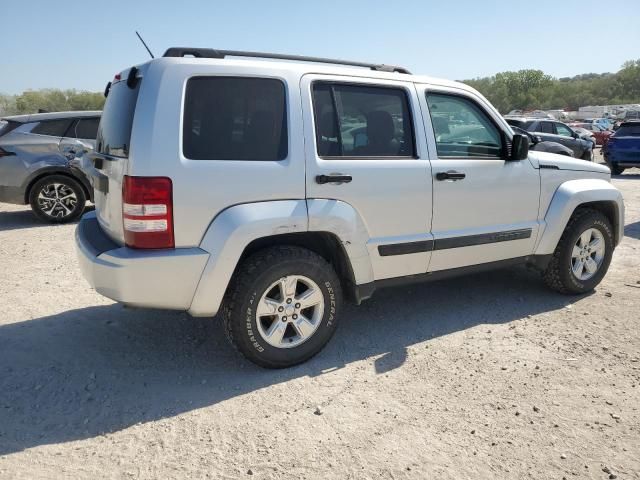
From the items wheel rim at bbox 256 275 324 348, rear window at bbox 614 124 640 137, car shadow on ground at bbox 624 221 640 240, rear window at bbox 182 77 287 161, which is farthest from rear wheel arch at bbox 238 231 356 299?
rear window at bbox 614 124 640 137

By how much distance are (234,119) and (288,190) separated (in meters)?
0.53

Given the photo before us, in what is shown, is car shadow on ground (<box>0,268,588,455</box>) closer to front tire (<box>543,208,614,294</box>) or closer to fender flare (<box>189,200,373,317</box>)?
front tire (<box>543,208,614,294</box>)

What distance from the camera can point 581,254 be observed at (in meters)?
4.79

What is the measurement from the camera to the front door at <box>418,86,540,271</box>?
3836 millimetres

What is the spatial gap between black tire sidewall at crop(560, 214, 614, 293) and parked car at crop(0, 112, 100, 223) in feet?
21.5

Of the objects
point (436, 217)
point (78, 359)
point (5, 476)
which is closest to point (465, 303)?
point (436, 217)

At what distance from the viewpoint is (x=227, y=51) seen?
3365 mm

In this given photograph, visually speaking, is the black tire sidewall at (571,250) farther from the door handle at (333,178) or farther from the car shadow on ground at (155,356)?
the door handle at (333,178)

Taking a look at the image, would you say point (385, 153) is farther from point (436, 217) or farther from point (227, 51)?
point (227, 51)

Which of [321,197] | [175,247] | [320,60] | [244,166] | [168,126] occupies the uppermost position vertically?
[320,60]

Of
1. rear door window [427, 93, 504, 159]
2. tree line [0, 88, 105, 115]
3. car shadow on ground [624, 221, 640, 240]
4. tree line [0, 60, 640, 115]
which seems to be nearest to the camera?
rear door window [427, 93, 504, 159]

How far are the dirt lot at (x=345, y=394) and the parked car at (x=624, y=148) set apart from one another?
1188cm

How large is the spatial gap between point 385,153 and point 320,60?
2.66 feet

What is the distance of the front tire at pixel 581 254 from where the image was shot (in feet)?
15.3
